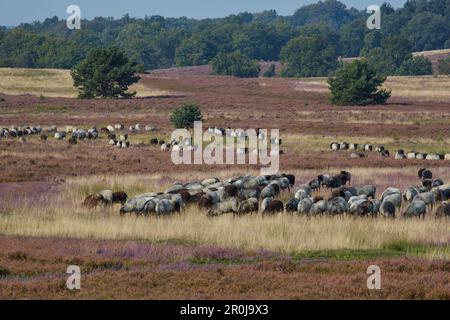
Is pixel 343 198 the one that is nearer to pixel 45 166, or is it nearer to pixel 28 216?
pixel 28 216

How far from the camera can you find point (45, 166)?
130ft

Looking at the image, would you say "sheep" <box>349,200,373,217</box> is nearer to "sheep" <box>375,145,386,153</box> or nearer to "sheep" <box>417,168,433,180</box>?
"sheep" <box>417,168,433,180</box>

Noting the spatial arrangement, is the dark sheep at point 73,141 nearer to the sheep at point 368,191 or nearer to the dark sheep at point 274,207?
the sheep at point 368,191

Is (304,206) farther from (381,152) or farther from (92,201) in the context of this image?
(381,152)

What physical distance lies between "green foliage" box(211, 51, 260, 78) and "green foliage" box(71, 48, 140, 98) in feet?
211

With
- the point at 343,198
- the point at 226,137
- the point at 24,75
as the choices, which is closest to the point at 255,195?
the point at 343,198

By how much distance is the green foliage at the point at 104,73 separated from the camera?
305 ft

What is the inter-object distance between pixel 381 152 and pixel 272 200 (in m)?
22.8

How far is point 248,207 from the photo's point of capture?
26109mm

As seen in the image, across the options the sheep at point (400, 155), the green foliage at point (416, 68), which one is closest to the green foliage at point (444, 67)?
the green foliage at point (416, 68)

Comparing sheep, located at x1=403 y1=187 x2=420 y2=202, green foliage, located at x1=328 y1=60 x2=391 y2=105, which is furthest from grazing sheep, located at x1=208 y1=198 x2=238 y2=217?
green foliage, located at x1=328 y1=60 x2=391 y2=105

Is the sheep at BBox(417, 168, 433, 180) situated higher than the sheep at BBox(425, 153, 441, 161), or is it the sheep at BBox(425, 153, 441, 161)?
the sheep at BBox(417, 168, 433, 180)

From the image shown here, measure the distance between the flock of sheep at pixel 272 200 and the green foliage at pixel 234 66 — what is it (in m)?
130

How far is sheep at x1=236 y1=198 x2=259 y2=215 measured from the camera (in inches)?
1024
